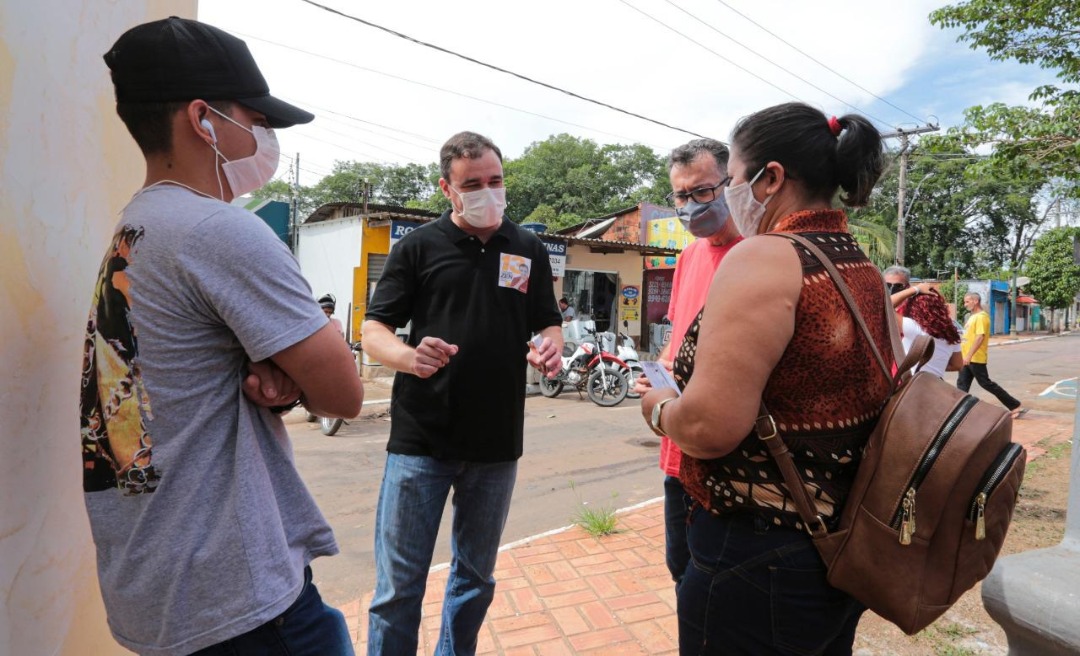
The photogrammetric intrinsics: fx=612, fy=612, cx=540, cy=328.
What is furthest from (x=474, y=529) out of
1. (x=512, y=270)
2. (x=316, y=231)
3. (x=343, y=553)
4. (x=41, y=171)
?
(x=316, y=231)

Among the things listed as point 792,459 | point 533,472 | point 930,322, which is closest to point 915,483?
point 792,459

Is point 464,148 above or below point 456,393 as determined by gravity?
above

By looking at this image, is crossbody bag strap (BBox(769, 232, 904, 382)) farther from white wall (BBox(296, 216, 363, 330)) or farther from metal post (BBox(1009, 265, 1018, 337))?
metal post (BBox(1009, 265, 1018, 337))

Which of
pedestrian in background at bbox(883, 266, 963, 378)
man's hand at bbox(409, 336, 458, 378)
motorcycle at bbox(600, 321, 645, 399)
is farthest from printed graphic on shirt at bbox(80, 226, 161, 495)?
motorcycle at bbox(600, 321, 645, 399)

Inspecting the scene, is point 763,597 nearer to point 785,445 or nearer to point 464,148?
point 785,445

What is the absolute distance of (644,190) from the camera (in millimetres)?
38375

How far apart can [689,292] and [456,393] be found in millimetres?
961

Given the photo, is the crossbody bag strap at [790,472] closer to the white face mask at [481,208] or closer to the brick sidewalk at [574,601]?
the white face mask at [481,208]

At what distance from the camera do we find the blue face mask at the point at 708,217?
235cm

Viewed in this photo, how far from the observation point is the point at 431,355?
1.97 m

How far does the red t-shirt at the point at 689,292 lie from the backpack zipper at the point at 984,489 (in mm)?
1032

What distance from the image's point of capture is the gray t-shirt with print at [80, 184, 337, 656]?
106 centimetres

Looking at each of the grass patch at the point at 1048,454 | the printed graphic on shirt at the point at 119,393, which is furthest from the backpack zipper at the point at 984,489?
the grass patch at the point at 1048,454

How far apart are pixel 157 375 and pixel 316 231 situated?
1546 centimetres
